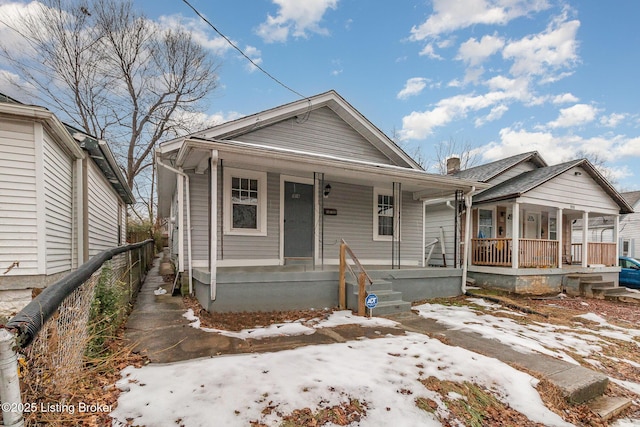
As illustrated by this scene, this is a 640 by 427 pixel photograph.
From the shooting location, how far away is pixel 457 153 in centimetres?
2705

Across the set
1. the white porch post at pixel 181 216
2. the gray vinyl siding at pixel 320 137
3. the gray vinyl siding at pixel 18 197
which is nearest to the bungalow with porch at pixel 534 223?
the gray vinyl siding at pixel 320 137

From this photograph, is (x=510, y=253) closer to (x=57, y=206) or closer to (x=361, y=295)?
(x=361, y=295)

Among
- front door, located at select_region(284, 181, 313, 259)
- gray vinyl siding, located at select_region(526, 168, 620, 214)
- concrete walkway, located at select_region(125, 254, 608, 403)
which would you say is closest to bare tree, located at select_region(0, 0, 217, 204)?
front door, located at select_region(284, 181, 313, 259)

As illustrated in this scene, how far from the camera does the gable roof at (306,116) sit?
768 centimetres

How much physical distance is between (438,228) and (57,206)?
39.5 ft

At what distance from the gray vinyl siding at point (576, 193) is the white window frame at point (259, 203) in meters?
8.52

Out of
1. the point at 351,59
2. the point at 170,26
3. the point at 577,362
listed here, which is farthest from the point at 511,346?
the point at 170,26

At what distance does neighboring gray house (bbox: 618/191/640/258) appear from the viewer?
732 inches

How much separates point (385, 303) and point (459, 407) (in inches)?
131

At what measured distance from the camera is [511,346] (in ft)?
15.5

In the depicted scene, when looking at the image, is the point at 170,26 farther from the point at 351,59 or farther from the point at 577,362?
the point at 577,362

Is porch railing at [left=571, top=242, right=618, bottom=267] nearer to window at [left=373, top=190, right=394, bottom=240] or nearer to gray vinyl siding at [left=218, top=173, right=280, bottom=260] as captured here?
window at [left=373, top=190, right=394, bottom=240]

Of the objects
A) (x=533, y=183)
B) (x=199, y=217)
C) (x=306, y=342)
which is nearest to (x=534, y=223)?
(x=533, y=183)

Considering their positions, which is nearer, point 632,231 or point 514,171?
point 514,171
